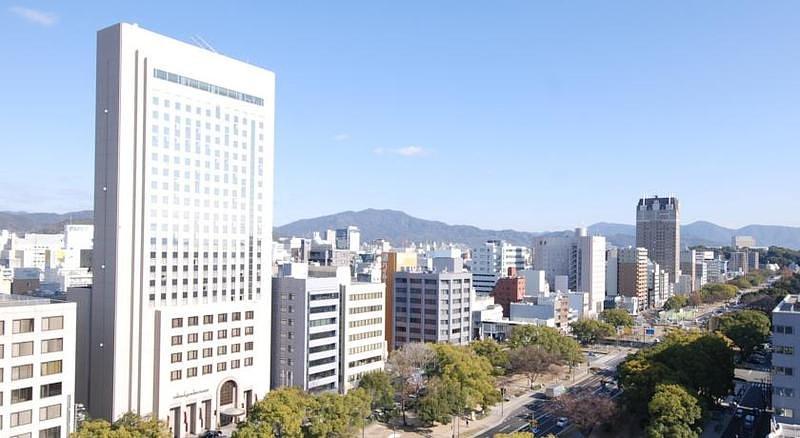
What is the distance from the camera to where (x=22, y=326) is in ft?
133

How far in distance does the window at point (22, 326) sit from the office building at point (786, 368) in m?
54.5

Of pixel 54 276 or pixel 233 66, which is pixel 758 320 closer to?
pixel 233 66

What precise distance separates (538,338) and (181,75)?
56.9 metres

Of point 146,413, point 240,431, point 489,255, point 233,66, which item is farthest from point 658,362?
point 489,255

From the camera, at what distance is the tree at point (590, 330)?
107062 mm

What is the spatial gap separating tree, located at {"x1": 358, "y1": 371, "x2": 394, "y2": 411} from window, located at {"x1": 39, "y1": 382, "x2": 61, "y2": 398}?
86.0 ft

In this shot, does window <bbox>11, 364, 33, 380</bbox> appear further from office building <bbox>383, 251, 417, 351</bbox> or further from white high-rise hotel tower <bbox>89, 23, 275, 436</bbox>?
office building <bbox>383, 251, 417, 351</bbox>

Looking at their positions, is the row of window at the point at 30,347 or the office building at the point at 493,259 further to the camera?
the office building at the point at 493,259

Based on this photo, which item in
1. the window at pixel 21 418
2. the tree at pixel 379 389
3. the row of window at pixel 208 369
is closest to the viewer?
the window at pixel 21 418

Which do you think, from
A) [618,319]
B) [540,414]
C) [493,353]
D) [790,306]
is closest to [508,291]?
[618,319]

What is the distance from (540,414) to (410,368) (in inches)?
595

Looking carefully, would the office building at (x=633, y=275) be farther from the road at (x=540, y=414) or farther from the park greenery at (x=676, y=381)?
the park greenery at (x=676, y=381)

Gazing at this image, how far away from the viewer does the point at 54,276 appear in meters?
115

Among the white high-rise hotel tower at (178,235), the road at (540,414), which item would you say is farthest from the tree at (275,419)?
the road at (540,414)
